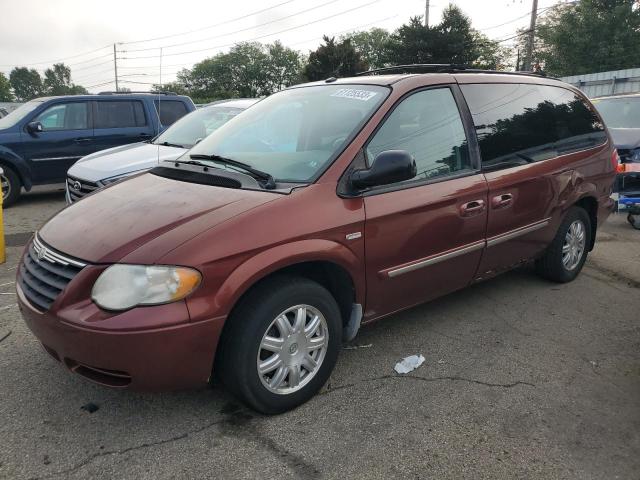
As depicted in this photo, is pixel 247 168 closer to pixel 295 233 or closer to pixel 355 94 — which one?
pixel 295 233

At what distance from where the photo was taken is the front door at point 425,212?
3.08m

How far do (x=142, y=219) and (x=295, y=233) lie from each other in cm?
78

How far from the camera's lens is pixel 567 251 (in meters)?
4.73

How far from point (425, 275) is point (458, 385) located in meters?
0.71

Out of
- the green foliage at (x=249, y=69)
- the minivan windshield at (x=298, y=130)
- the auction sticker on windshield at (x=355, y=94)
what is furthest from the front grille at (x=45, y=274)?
the green foliage at (x=249, y=69)

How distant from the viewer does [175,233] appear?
2.47m

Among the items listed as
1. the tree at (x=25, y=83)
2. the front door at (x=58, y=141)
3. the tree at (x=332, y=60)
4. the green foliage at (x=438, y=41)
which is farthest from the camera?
the tree at (x=25, y=83)

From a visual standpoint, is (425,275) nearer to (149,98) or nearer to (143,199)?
(143,199)

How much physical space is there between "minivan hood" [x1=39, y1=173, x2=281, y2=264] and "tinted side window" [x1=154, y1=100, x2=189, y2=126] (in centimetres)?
665

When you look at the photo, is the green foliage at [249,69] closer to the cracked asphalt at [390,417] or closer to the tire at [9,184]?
the tire at [9,184]

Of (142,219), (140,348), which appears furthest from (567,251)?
(140,348)

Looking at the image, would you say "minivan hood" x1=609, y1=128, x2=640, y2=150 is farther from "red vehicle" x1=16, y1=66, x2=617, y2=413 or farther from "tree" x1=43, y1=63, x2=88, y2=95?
"tree" x1=43, y1=63, x2=88, y2=95

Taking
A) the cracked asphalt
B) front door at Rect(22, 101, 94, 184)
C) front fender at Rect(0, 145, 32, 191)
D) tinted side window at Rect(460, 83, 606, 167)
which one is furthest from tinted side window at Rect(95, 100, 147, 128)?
tinted side window at Rect(460, 83, 606, 167)

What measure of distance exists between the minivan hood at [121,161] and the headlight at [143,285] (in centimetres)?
364
